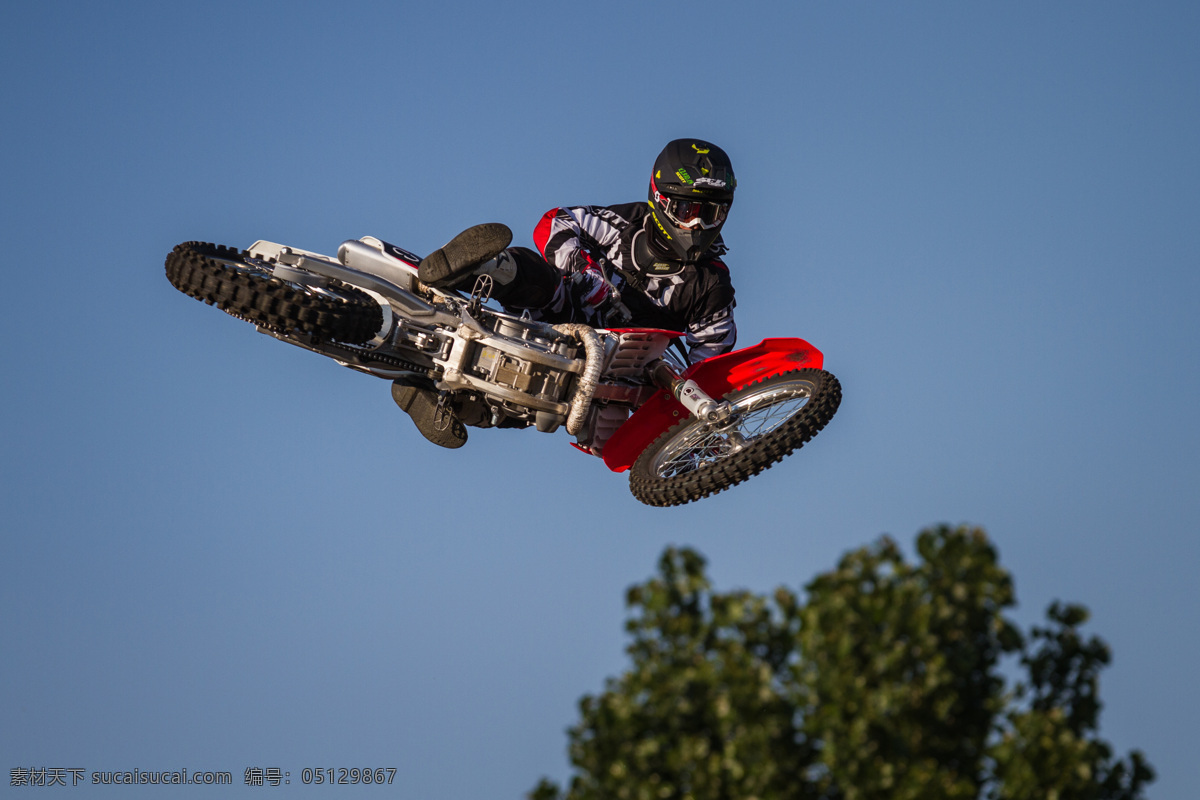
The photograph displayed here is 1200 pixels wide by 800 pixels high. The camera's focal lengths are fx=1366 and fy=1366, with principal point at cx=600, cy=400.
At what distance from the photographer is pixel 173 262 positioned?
11156mm

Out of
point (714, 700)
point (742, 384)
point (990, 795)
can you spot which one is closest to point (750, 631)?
point (714, 700)

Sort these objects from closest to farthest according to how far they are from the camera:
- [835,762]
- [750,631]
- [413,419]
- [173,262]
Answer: [835,762] → [750,631] → [173,262] → [413,419]

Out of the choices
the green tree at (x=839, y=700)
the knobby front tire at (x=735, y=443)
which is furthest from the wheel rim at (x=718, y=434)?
the green tree at (x=839, y=700)

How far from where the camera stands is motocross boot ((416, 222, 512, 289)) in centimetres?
1124

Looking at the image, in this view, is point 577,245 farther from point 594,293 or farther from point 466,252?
→ point 466,252

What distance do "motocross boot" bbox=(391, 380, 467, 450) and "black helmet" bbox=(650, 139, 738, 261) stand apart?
258 cm

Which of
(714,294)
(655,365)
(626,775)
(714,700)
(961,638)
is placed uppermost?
(714,294)

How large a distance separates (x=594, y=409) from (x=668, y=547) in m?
6.30

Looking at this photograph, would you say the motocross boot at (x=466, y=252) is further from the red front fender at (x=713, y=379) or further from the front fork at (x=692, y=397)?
the red front fender at (x=713, y=379)

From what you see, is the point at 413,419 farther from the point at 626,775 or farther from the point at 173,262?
the point at 626,775

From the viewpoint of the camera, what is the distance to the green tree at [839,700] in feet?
20.0

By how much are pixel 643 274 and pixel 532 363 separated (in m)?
1.93

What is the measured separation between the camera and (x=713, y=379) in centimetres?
1270

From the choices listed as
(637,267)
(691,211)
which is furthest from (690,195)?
(637,267)
